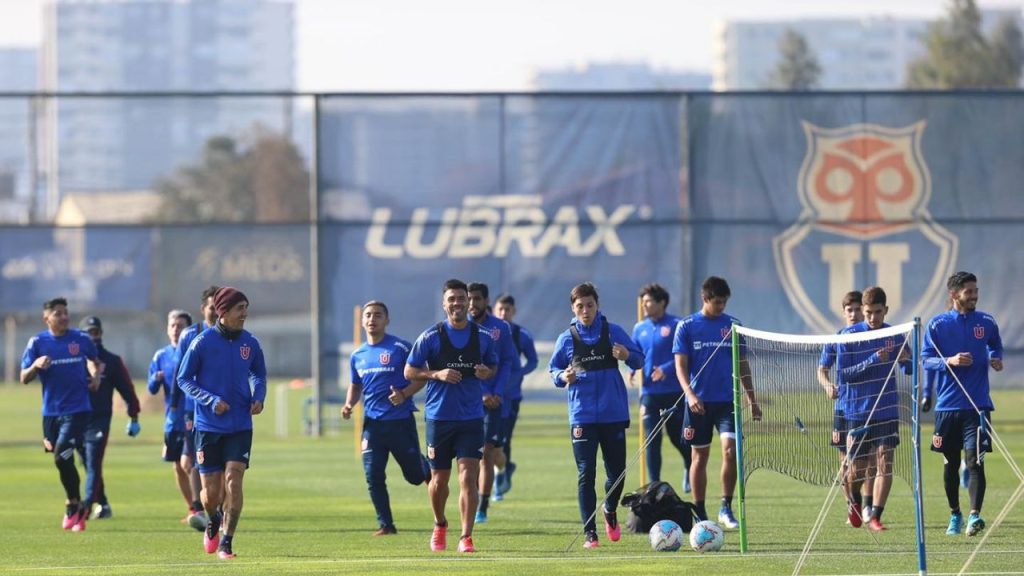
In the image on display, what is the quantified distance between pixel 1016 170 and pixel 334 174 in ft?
35.7

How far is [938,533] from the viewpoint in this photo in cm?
1487

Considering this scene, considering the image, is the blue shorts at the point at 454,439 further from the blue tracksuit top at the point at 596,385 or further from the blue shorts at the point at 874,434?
the blue shorts at the point at 874,434

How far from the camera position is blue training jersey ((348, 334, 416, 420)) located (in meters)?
15.2

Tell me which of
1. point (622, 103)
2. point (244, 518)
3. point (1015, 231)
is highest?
point (622, 103)

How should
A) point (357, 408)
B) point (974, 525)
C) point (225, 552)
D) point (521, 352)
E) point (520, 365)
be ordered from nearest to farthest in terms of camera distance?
point (225, 552)
point (974, 525)
point (520, 365)
point (521, 352)
point (357, 408)

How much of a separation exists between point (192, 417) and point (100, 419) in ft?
6.37

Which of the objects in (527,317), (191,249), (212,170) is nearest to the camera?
(527,317)

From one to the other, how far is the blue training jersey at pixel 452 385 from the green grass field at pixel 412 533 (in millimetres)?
1117

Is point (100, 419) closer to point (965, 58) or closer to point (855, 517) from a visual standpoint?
point (855, 517)

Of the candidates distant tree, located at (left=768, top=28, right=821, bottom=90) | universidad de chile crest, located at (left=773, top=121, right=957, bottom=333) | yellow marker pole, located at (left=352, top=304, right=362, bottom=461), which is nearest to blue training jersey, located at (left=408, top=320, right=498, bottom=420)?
yellow marker pole, located at (left=352, top=304, right=362, bottom=461)

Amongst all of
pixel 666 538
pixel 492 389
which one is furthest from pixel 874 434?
pixel 492 389

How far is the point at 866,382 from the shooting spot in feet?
49.4

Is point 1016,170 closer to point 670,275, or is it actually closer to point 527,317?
point 670,275

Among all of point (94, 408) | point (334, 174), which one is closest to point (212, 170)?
point (334, 174)
